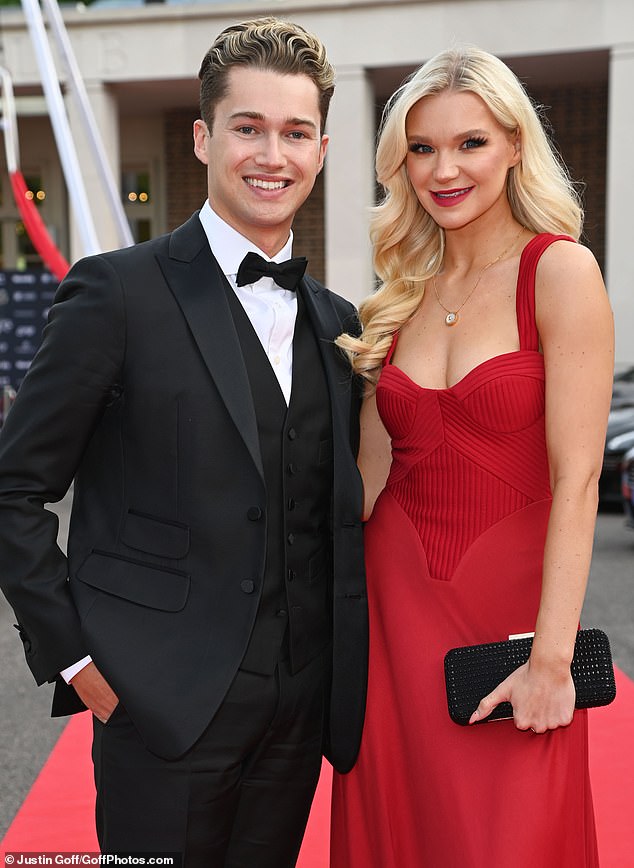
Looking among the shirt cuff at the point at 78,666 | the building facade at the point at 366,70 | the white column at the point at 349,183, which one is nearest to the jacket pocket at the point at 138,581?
the shirt cuff at the point at 78,666

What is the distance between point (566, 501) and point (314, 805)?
2129 millimetres

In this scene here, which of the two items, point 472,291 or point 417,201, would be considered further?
point 417,201

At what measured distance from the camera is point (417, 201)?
9.71 ft

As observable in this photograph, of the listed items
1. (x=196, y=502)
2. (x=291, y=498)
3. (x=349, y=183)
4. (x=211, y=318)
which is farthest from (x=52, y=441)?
(x=349, y=183)

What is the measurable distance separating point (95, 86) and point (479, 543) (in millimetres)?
15936

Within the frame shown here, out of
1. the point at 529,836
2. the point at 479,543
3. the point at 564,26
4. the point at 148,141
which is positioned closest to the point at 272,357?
the point at 479,543

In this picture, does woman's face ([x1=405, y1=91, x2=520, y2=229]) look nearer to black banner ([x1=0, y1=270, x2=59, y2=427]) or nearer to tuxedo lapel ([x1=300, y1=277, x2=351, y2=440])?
tuxedo lapel ([x1=300, y1=277, x2=351, y2=440])

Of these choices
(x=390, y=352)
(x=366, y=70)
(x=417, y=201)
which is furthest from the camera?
(x=366, y=70)

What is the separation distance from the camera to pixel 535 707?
233 cm

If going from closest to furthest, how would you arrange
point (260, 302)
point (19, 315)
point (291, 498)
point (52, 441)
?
point (52, 441) < point (291, 498) < point (260, 302) < point (19, 315)

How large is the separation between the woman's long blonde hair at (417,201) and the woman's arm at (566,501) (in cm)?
41

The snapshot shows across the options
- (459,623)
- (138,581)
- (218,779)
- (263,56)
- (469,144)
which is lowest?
(218,779)

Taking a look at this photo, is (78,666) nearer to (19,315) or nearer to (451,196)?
(451,196)

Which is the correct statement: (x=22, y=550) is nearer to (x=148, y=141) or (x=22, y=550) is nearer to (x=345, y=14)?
(x=345, y=14)
